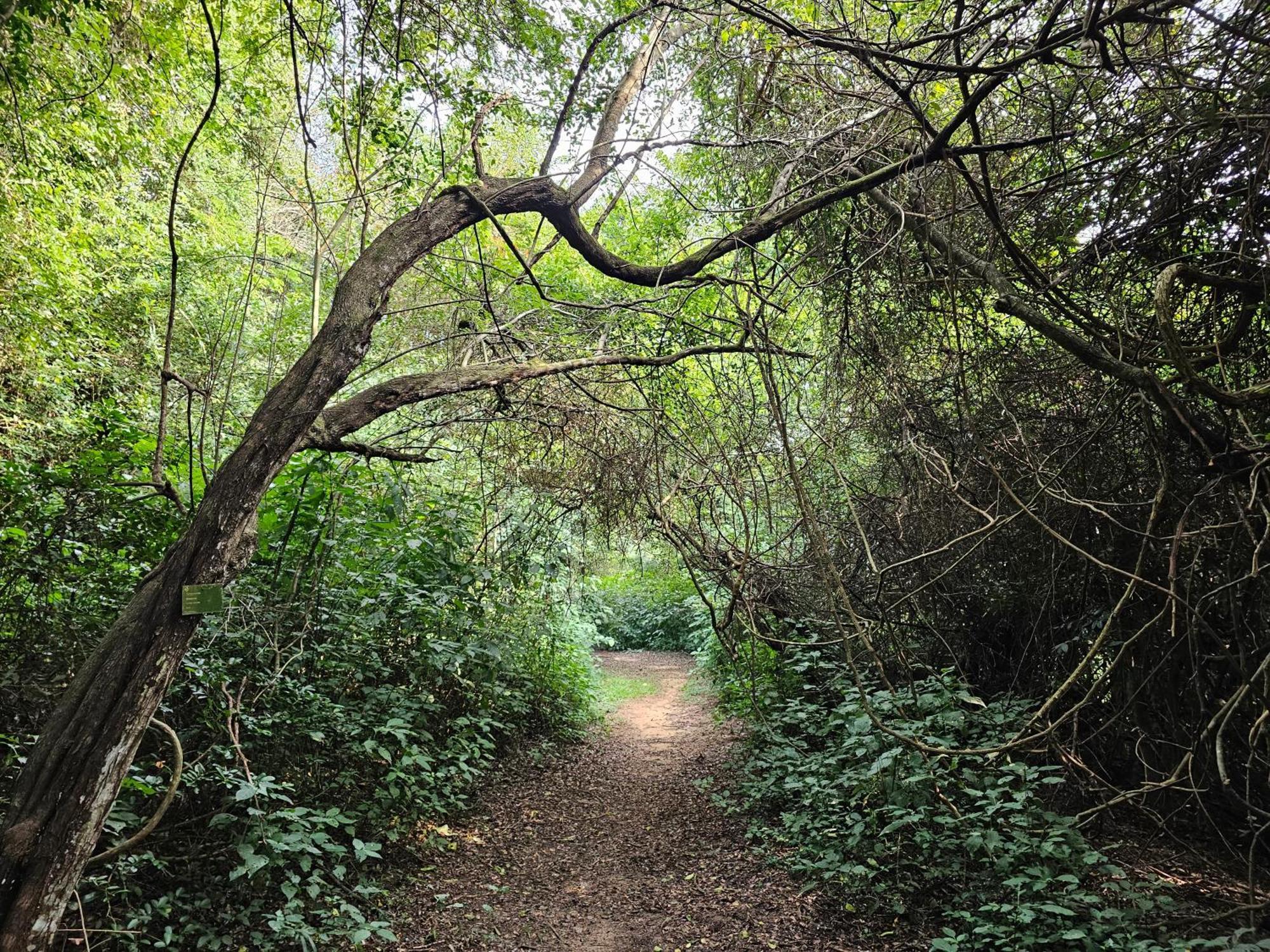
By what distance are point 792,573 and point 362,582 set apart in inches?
139

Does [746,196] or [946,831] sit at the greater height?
[746,196]

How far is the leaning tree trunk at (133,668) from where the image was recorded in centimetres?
227

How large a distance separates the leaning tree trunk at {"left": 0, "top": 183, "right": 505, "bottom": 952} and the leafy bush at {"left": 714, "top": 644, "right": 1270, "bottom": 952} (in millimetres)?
2866

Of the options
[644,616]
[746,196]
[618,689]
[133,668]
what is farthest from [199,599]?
[644,616]

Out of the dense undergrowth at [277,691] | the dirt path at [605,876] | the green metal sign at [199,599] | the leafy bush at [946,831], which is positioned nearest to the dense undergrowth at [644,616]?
the dirt path at [605,876]

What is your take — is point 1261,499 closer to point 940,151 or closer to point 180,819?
point 940,151

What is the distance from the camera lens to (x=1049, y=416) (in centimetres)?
361

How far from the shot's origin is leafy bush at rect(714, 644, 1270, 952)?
2.92m

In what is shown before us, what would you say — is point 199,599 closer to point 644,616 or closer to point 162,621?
point 162,621

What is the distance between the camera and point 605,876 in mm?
4625

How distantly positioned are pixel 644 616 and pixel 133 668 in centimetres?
1510

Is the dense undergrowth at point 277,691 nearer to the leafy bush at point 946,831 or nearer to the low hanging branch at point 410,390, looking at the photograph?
the low hanging branch at point 410,390

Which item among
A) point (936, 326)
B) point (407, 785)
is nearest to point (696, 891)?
point (407, 785)

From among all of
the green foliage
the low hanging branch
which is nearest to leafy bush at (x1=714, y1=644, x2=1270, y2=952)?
the low hanging branch
